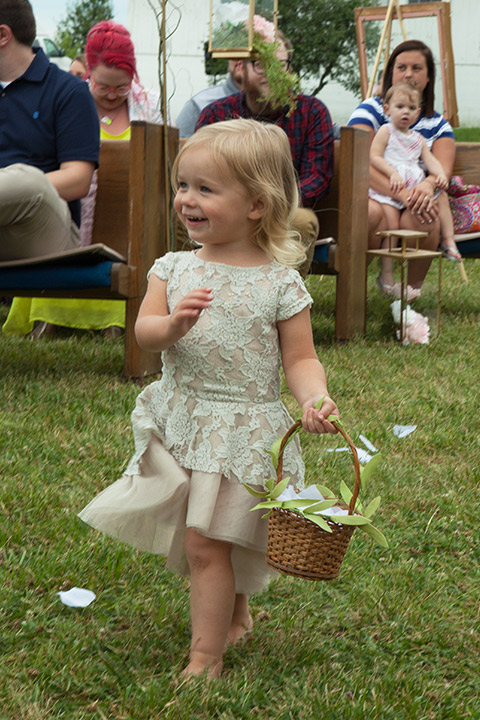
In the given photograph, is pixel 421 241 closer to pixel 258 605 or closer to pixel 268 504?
pixel 258 605

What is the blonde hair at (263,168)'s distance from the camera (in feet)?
7.37

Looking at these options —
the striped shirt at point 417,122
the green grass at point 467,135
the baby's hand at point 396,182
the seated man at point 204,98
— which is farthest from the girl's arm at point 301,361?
the green grass at point 467,135

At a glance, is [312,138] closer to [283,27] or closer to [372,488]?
[372,488]

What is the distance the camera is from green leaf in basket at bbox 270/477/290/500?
215cm

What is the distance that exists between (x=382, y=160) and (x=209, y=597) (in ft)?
17.3

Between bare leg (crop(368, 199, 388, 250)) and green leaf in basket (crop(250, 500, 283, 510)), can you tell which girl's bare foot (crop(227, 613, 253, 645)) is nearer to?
green leaf in basket (crop(250, 500, 283, 510))

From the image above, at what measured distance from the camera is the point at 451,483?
3.70m

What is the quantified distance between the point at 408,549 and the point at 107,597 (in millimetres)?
974

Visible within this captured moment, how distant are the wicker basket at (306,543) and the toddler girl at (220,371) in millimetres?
174

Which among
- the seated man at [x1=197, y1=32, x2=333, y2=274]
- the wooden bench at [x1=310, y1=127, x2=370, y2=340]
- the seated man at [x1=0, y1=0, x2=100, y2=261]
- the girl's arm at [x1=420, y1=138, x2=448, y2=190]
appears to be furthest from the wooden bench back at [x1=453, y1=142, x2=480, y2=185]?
the seated man at [x1=0, y1=0, x2=100, y2=261]

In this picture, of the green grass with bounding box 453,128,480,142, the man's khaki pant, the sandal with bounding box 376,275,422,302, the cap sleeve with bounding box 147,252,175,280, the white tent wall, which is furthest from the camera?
the white tent wall

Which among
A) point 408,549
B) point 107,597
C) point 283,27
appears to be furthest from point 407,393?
point 283,27

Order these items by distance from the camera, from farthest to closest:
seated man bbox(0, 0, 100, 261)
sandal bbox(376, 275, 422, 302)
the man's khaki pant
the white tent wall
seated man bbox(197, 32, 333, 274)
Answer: the white tent wall
sandal bbox(376, 275, 422, 302)
seated man bbox(197, 32, 333, 274)
seated man bbox(0, 0, 100, 261)
the man's khaki pant

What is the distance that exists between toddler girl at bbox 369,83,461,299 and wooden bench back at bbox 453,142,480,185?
0.51m
